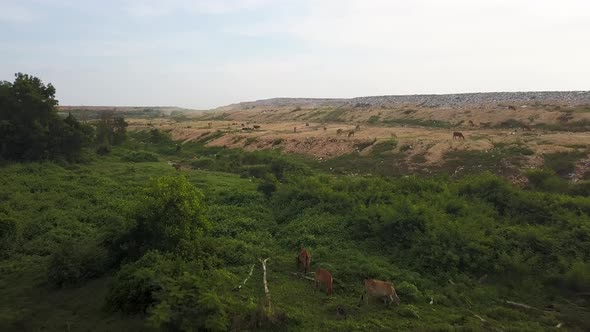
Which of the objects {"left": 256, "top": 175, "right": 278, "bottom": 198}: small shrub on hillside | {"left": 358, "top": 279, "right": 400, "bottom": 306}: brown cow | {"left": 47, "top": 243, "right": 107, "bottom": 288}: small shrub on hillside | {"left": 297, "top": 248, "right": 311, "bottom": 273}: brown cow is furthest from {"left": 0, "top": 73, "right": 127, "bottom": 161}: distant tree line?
{"left": 358, "top": 279, "right": 400, "bottom": 306}: brown cow

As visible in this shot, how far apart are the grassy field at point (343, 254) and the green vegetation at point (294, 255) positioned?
A: 48 millimetres

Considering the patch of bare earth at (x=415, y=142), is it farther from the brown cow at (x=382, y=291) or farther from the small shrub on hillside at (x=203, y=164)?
the brown cow at (x=382, y=291)

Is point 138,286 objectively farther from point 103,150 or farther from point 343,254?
point 103,150

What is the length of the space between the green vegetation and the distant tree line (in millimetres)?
8412

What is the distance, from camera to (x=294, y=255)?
13.0 metres

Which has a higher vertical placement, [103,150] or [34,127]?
[34,127]

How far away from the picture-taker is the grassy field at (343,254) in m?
9.30

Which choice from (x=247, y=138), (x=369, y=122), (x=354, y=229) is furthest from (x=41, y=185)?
(x=369, y=122)

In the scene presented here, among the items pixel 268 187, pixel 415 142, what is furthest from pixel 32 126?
pixel 415 142

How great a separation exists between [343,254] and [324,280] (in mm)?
2388

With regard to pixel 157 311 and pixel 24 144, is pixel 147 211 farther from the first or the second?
pixel 24 144

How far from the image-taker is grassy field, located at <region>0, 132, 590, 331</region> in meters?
9.30

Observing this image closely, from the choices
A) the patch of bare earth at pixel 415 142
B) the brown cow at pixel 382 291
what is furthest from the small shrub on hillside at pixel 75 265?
the patch of bare earth at pixel 415 142

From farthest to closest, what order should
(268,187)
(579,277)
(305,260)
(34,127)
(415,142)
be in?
(415,142), (34,127), (268,187), (305,260), (579,277)
